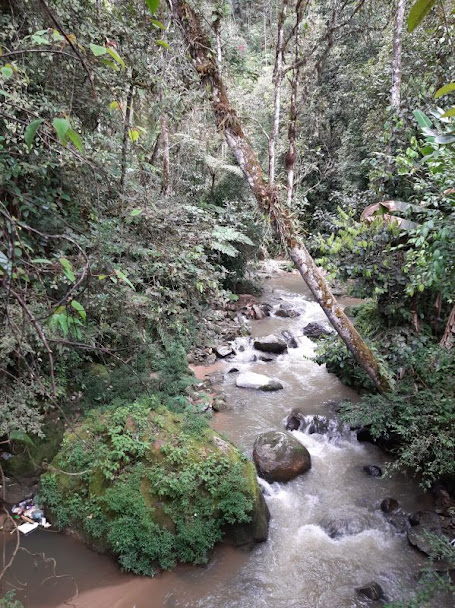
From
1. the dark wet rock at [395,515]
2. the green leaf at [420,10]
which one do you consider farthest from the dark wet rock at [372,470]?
the green leaf at [420,10]

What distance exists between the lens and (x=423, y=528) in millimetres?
4723

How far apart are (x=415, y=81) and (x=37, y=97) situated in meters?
7.67

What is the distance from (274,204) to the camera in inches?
203

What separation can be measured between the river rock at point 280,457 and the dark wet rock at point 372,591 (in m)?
1.66

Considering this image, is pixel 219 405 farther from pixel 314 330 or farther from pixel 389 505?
pixel 314 330

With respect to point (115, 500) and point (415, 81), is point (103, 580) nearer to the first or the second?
point (115, 500)

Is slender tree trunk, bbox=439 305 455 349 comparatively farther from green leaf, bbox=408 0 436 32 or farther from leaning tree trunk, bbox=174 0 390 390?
green leaf, bbox=408 0 436 32

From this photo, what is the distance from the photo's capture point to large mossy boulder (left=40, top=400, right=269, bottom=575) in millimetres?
4262

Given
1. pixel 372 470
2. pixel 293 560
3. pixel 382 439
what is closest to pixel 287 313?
pixel 382 439

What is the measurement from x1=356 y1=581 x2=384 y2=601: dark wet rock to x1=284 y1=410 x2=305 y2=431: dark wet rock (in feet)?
8.81

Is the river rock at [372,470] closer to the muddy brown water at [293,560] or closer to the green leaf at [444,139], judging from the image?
the muddy brown water at [293,560]

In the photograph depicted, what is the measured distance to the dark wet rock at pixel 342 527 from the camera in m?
4.87

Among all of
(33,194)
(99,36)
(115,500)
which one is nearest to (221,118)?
(99,36)

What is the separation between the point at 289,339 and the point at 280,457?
179 inches
